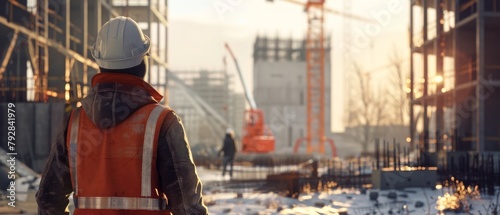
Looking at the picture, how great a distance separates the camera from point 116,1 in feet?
93.4

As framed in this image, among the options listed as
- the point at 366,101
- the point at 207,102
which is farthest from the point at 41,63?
the point at 207,102

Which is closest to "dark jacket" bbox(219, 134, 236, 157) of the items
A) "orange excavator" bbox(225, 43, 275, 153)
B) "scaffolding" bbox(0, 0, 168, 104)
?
"scaffolding" bbox(0, 0, 168, 104)

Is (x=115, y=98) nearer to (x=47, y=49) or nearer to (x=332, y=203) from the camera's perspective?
(x=332, y=203)

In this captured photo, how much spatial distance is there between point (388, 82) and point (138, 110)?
45.2 m

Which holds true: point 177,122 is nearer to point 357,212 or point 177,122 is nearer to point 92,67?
point 357,212

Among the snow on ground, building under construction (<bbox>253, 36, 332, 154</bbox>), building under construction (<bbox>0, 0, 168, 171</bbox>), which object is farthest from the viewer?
building under construction (<bbox>253, 36, 332, 154</bbox>)

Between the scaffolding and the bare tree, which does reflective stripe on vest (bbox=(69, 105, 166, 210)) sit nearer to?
the scaffolding

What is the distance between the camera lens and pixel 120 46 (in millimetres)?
2340

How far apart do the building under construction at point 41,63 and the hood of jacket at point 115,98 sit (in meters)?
12.3

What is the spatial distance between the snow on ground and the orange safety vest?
6.44 m

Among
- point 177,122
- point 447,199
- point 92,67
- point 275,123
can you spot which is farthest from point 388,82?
point 177,122

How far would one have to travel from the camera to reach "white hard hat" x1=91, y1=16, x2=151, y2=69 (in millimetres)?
2340

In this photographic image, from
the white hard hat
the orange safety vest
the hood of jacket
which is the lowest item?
the orange safety vest

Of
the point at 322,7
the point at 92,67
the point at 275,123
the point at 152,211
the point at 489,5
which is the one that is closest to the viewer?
the point at 152,211
